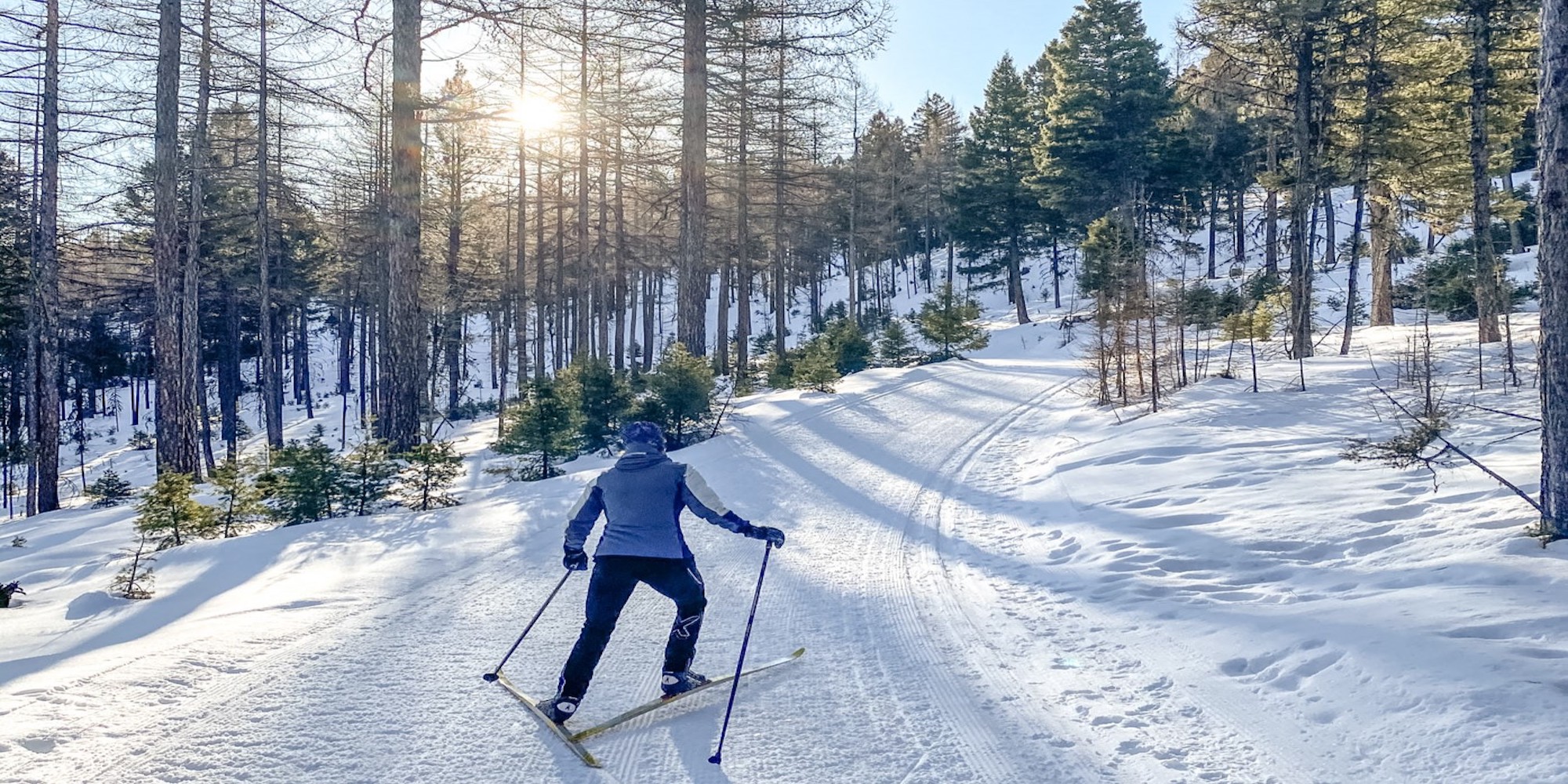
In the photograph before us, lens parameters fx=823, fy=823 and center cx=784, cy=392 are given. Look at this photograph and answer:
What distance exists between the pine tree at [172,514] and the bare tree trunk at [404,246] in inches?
98.4

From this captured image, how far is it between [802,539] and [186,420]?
38.5 ft

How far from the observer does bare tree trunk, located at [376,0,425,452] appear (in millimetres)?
10523

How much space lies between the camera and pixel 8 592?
22.7ft

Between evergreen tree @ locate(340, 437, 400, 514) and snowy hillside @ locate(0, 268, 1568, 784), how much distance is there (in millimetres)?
698

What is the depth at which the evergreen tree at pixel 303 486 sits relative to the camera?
30.7 feet

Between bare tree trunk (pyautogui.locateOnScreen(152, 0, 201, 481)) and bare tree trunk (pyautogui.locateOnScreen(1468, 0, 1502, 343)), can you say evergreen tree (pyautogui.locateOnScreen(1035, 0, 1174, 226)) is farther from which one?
bare tree trunk (pyautogui.locateOnScreen(152, 0, 201, 481))

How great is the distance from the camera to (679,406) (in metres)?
13.6

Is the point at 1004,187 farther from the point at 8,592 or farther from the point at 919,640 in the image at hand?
the point at 8,592

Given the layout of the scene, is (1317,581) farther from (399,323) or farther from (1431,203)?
(1431,203)

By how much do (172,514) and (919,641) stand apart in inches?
304

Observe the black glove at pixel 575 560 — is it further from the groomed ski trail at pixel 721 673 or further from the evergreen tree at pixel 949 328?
the evergreen tree at pixel 949 328

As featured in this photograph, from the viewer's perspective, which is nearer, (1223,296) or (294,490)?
(294,490)

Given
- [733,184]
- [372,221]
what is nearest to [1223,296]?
[733,184]

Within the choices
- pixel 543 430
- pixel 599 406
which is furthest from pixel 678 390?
pixel 543 430
